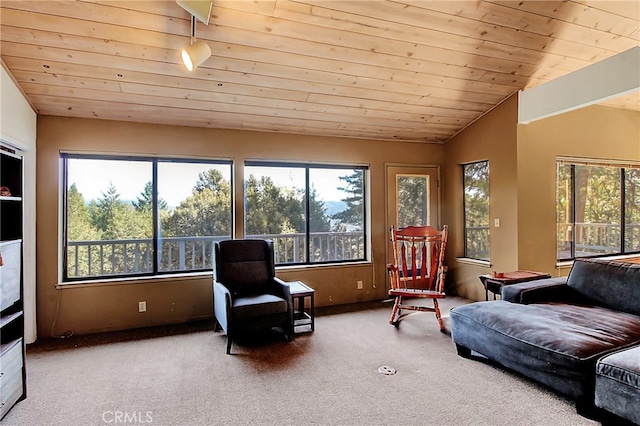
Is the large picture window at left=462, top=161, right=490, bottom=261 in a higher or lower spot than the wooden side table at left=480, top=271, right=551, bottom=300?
higher

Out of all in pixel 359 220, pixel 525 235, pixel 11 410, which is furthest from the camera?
pixel 359 220

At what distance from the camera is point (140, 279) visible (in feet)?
13.1

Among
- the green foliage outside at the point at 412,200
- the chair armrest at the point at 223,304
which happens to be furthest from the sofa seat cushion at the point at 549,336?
the green foliage outside at the point at 412,200

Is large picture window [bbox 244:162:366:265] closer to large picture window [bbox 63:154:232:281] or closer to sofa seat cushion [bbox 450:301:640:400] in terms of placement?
large picture window [bbox 63:154:232:281]

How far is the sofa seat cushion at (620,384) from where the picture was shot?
195 cm

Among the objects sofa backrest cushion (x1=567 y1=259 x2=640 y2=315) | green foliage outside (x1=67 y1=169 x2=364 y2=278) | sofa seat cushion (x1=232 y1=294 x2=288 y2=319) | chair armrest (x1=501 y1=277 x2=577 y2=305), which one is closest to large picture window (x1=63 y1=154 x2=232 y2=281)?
green foliage outside (x1=67 y1=169 x2=364 y2=278)

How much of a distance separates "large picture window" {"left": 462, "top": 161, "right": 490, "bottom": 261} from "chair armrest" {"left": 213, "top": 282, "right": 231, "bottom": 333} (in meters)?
3.46

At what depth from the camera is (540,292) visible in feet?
10.7

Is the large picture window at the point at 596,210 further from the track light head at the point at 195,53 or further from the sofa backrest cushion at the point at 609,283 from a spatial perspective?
the track light head at the point at 195,53

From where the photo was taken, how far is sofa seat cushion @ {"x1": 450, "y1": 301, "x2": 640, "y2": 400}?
7.34 feet

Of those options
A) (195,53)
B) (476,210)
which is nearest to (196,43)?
(195,53)

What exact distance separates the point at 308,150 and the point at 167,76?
1.92 m

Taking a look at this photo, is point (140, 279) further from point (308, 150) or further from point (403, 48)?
point (403, 48)

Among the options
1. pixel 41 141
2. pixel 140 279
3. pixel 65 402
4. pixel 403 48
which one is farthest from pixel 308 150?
pixel 65 402
